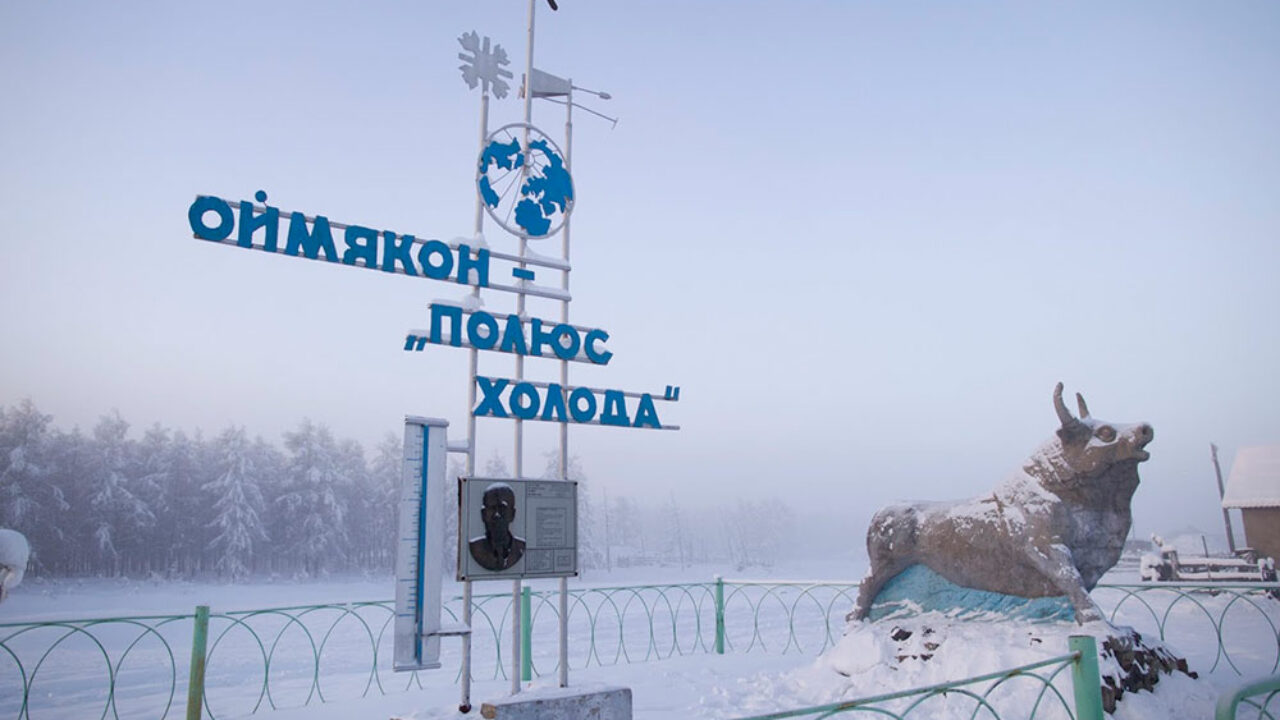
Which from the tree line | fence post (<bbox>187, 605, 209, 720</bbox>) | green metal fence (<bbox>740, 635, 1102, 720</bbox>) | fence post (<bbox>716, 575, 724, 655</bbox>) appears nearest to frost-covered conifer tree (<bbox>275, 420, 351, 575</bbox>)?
the tree line

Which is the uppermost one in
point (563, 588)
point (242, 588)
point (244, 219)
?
point (244, 219)

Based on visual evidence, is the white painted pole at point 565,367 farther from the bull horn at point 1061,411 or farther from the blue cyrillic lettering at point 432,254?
the bull horn at point 1061,411

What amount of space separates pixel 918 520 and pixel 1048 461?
1557 millimetres

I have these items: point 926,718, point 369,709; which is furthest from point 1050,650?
point 369,709

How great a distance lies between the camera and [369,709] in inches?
320

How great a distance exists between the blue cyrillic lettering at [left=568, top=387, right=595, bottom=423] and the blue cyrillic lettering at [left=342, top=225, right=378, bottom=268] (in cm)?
202

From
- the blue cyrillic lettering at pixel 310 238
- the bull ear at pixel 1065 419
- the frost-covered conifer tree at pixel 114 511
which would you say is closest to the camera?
the blue cyrillic lettering at pixel 310 238

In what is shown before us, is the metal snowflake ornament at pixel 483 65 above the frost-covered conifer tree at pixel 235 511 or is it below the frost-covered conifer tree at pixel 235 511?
above

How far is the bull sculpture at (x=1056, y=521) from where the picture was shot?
748cm

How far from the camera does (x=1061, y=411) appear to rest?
7840mm

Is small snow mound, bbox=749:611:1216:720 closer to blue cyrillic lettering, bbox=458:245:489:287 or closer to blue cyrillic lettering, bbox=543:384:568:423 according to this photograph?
blue cyrillic lettering, bbox=543:384:568:423

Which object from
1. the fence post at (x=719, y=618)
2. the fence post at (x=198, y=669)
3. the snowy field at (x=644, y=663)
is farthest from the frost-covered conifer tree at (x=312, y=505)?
the fence post at (x=198, y=669)

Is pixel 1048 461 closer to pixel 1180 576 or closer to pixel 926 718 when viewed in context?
pixel 926 718

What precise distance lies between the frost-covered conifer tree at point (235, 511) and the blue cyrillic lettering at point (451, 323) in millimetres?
39172
